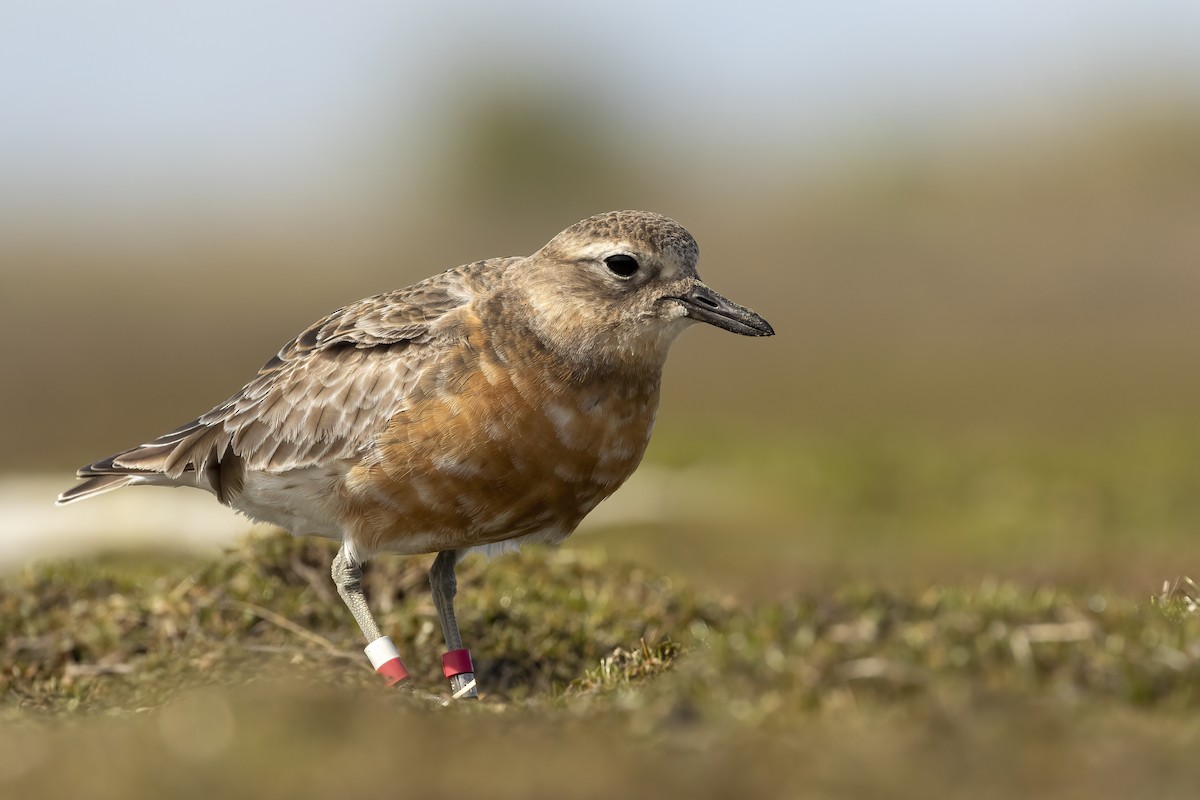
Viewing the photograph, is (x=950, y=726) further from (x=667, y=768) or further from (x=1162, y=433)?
(x=1162, y=433)

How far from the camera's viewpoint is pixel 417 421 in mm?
8727

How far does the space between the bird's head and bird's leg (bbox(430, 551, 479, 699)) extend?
170 centimetres

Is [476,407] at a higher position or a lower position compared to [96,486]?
higher

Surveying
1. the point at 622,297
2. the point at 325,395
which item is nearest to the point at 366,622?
the point at 325,395

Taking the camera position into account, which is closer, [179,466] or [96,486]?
[179,466]

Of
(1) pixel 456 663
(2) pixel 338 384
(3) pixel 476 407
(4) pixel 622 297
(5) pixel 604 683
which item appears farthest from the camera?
(2) pixel 338 384

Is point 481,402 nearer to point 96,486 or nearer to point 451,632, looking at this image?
point 451,632

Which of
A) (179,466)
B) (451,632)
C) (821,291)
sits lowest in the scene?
(451,632)

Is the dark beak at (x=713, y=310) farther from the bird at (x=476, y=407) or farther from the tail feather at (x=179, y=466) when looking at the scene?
the tail feather at (x=179, y=466)

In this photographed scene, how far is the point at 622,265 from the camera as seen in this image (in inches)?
358

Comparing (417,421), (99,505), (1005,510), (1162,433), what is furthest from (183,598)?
(1162,433)

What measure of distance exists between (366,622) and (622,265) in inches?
106

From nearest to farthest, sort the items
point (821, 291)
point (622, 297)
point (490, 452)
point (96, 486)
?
point (490, 452)
point (622, 297)
point (96, 486)
point (821, 291)

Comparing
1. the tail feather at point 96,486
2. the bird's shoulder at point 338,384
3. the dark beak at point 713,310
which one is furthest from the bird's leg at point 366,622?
the dark beak at point 713,310
